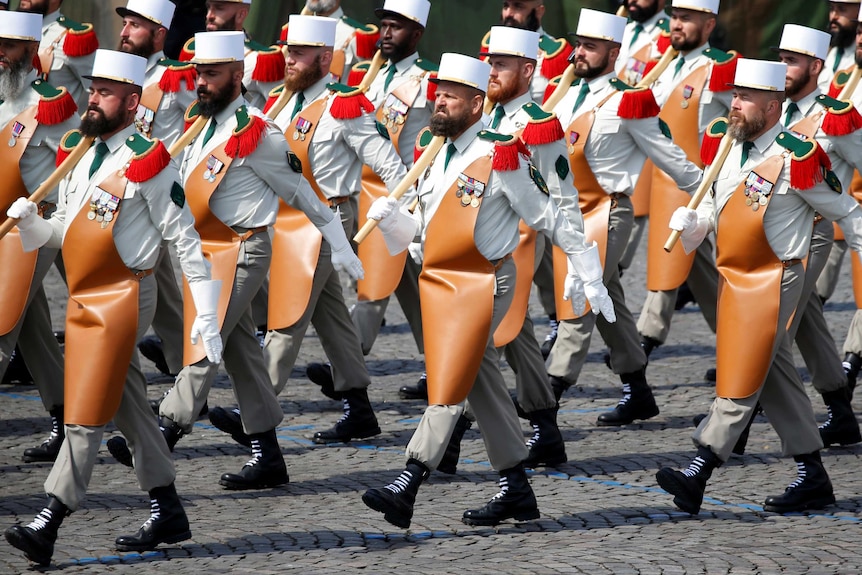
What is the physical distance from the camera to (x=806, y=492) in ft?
25.6

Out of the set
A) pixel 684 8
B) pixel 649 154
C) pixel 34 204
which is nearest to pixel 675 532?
pixel 649 154

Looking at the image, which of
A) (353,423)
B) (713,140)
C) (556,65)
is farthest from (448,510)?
(556,65)

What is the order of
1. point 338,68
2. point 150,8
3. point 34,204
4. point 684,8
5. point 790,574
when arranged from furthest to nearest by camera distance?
point 338,68 → point 684,8 → point 150,8 → point 34,204 → point 790,574

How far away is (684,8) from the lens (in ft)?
35.9

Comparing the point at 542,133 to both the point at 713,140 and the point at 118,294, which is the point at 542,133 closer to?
the point at 713,140

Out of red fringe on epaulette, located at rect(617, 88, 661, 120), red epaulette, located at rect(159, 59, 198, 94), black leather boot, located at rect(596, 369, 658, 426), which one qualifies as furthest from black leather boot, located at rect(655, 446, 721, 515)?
red epaulette, located at rect(159, 59, 198, 94)

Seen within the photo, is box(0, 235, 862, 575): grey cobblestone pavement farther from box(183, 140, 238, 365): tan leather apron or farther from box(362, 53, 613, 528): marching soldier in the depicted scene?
box(183, 140, 238, 365): tan leather apron

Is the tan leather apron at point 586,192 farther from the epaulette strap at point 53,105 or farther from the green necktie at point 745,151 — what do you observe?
the epaulette strap at point 53,105

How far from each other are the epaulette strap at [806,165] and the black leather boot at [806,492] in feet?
4.59

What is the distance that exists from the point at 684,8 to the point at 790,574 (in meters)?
5.30

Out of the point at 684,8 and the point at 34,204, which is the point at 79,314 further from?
the point at 684,8

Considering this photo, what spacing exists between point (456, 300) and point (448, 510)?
1.15 metres

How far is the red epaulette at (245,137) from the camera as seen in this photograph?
8.03 metres

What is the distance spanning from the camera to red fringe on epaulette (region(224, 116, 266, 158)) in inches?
316
